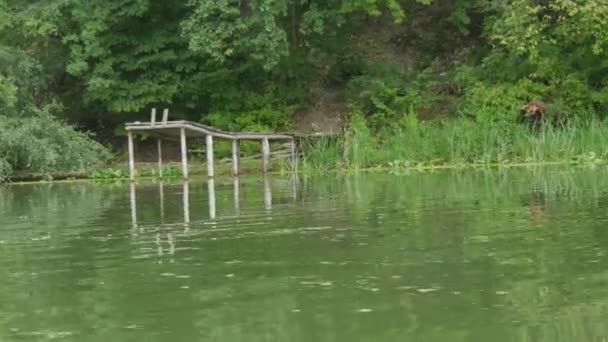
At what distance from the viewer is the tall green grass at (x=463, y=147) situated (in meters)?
26.8

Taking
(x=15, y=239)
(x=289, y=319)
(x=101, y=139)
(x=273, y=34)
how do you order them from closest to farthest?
(x=289, y=319), (x=15, y=239), (x=273, y=34), (x=101, y=139)

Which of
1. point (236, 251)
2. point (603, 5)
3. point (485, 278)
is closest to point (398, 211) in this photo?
point (236, 251)

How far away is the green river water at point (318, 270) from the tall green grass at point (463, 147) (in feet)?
32.9

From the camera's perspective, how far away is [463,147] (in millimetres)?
27953

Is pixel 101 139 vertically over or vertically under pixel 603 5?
under

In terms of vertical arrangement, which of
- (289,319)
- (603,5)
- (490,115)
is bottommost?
(289,319)

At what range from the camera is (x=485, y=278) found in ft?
27.3

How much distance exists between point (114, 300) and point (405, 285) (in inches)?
85.3

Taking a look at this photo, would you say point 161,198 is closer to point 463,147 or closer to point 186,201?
point 186,201

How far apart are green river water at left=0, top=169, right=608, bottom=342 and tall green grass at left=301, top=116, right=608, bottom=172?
10.0 metres

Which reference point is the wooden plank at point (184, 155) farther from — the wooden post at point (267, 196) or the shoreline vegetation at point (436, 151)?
the wooden post at point (267, 196)

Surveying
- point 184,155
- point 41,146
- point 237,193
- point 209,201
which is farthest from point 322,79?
point 209,201

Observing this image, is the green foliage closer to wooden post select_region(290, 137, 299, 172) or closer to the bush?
the bush

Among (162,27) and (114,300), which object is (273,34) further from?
(114,300)
